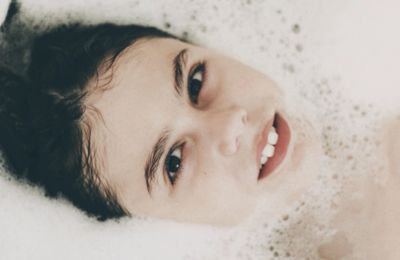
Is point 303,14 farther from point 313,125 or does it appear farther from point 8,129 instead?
point 8,129

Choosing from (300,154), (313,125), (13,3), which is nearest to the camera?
(300,154)

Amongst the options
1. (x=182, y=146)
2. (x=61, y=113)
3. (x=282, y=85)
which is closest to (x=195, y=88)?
(x=182, y=146)

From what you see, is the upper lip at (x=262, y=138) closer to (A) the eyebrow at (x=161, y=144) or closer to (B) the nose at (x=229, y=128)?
(B) the nose at (x=229, y=128)

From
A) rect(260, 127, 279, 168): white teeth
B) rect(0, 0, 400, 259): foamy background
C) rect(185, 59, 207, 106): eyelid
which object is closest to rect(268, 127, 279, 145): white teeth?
rect(260, 127, 279, 168): white teeth

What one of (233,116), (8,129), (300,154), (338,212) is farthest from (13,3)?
(338,212)

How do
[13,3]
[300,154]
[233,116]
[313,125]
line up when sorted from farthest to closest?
[313,125]
[13,3]
[300,154]
[233,116]

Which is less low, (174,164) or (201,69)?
(201,69)

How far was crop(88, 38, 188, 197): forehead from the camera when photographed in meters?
0.92

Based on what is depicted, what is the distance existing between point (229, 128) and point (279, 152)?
0.49 feet

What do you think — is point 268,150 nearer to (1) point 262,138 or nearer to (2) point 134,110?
(1) point 262,138

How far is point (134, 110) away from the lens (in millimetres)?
917

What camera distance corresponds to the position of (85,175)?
1.00 metres

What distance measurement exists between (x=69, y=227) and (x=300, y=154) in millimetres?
554

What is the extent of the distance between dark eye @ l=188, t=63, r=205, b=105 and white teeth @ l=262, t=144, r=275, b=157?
0.16 m
